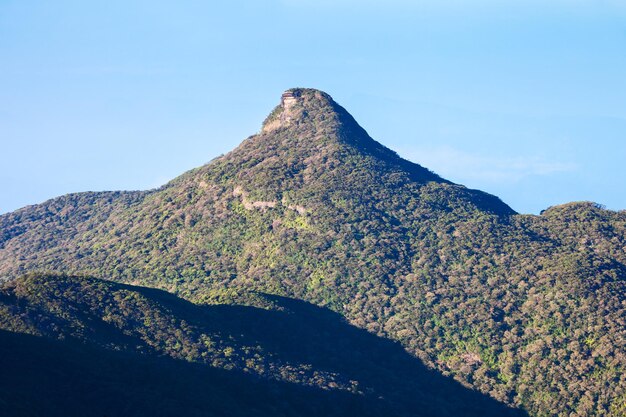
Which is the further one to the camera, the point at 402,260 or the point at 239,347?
the point at 402,260

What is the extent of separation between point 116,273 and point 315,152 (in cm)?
3865

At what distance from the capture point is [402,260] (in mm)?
166750

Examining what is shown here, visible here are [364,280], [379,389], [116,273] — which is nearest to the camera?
[379,389]

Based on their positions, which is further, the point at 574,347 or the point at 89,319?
the point at 574,347

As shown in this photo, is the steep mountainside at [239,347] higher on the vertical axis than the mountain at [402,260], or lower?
lower

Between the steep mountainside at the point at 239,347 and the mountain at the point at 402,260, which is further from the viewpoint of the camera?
the mountain at the point at 402,260

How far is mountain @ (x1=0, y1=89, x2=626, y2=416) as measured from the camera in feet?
470

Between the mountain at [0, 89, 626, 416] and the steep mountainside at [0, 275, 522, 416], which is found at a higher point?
the mountain at [0, 89, 626, 416]

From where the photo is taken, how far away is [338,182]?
182 metres

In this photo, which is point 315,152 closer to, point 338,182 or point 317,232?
point 338,182

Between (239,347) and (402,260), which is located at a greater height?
(402,260)

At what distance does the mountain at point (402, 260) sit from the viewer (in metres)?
143

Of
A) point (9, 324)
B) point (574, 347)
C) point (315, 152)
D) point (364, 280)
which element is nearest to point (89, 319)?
point (9, 324)

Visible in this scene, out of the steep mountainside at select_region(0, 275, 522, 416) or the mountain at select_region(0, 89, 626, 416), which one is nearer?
the steep mountainside at select_region(0, 275, 522, 416)
